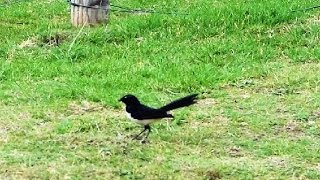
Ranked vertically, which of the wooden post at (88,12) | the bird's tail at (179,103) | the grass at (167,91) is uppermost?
the wooden post at (88,12)

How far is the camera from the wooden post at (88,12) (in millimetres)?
8180

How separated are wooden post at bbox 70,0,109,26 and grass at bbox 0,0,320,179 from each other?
0.48ft

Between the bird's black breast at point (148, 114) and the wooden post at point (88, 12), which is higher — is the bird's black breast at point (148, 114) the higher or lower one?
the lower one

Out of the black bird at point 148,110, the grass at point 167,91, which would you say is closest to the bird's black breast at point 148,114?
the black bird at point 148,110

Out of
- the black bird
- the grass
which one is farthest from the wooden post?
the black bird

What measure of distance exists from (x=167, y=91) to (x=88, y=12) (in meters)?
2.40

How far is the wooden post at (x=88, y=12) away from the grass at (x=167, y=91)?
0.15 metres

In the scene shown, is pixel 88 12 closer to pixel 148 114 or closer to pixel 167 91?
pixel 167 91

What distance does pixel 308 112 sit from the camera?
5578 mm

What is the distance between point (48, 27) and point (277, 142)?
379 centimetres

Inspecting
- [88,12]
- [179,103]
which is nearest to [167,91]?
[179,103]

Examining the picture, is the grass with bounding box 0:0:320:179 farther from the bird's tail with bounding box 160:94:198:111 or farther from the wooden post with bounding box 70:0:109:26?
the bird's tail with bounding box 160:94:198:111

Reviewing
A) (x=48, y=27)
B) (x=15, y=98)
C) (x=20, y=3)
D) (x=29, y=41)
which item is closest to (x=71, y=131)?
(x=15, y=98)

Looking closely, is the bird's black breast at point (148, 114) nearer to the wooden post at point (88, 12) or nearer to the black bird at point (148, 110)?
the black bird at point (148, 110)
